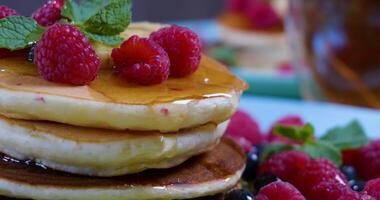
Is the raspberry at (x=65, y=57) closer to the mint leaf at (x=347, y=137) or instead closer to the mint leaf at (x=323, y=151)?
the mint leaf at (x=323, y=151)

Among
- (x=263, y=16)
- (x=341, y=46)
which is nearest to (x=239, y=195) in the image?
(x=341, y=46)

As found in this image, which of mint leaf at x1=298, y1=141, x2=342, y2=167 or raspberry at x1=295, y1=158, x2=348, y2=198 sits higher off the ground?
raspberry at x1=295, y1=158, x2=348, y2=198

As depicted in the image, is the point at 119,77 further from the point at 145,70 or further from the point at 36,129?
the point at 36,129

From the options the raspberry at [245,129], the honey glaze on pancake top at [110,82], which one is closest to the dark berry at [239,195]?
the honey glaze on pancake top at [110,82]

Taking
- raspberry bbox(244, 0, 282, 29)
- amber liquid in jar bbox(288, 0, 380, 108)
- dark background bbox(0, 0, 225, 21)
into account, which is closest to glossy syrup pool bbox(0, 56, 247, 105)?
amber liquid in jar bbox(288, 0, 380, 108)

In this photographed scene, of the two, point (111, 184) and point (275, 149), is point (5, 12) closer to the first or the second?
point (111, 184)

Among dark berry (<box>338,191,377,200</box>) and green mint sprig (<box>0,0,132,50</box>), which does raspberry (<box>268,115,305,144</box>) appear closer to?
dark berry (<box>338,191,377,200</box>)
